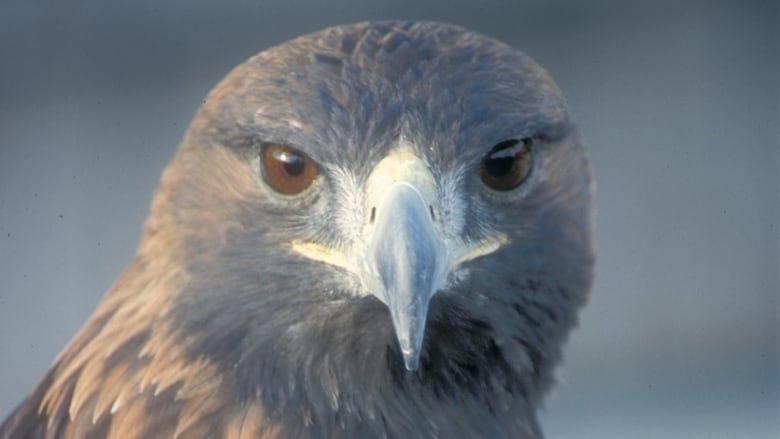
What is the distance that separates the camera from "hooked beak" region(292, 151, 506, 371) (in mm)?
1853

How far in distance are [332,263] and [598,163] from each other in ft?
8.45

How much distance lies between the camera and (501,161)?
212cm

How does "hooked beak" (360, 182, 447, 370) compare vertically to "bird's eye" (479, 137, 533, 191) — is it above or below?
below

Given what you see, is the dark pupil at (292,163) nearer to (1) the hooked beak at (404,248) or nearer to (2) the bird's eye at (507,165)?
(1) the hooked beak at (404,248)

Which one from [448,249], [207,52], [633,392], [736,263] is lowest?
[633,392]

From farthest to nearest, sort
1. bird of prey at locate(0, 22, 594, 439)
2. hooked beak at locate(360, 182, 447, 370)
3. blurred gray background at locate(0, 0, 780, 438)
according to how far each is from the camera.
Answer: blurred gray background at locate(0, 0, 780, 438) < bird of prey at locate(0, 22, 594, 439) < hooked beak at locate(360, 182, 447, 370)

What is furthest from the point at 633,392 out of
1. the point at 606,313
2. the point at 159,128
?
the point at 159,128

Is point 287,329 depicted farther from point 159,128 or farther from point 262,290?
point 159,128

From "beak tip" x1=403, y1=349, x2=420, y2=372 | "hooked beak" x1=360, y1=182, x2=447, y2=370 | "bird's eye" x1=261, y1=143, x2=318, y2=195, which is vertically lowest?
"beak tip" x1=403, y1=349, x2=420, y2=372

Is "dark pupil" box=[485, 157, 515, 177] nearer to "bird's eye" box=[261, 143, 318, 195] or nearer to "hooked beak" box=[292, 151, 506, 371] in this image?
"hooked beak" box=[292, 151, 506, 371]

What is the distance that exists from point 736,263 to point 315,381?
282 centimetres

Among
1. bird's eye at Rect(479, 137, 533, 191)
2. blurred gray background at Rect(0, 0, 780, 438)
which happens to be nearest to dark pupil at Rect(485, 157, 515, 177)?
bird's eye at Rect(479, 137, 533, 191)

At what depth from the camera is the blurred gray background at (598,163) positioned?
13.9ft

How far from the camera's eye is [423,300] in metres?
1.85
